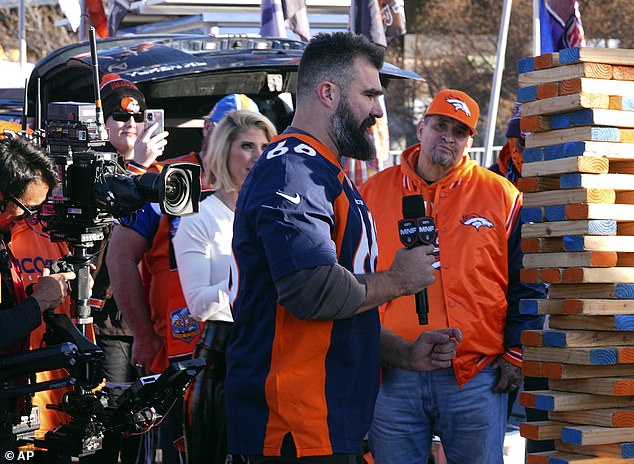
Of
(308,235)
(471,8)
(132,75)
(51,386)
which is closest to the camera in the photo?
(308,235)

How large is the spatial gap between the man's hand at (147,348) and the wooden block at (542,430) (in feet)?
6.31

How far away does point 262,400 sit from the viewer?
4043mm

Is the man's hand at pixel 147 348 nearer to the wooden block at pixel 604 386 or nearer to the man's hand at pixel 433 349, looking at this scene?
the man's hand at pixel 433 349

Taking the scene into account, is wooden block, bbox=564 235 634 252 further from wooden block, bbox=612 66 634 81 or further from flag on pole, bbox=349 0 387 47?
flag on pole, bbox=349 0 387 47

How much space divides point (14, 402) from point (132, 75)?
3.19 meters

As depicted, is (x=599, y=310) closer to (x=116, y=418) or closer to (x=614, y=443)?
(x=614, y=443)

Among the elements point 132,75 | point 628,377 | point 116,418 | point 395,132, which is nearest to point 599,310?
point 628,377

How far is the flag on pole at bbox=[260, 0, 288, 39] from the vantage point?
39.1 feet

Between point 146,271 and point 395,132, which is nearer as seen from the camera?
point 146,271

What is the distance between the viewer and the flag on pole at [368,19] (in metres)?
11.3

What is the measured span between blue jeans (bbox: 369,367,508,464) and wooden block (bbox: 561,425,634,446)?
38 cm

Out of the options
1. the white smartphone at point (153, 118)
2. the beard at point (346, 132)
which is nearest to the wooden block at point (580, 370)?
the beard at point (346, 132)

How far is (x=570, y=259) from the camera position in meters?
5.41

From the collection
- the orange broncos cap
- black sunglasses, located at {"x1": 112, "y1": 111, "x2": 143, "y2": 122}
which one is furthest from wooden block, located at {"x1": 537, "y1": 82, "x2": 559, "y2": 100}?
black sunglasses, located at {"x1": 112, "y1": 111, "x2": 143, "y2": 122}
